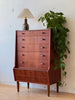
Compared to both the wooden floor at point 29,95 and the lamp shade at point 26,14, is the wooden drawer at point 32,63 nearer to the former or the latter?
the wooden floor at point 29,95

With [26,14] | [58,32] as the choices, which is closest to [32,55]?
[58,32]

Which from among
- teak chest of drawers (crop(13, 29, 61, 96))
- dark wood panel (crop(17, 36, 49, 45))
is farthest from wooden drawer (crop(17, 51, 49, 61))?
dark wood panel (crop(17, 36, 49, 45))

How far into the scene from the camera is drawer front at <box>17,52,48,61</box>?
4.15 m

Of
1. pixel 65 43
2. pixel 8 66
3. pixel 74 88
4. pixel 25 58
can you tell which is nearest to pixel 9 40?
pixel 8 66

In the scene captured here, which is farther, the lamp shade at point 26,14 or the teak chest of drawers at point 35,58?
the lamp shade at point 26,14

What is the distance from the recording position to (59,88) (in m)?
4.51

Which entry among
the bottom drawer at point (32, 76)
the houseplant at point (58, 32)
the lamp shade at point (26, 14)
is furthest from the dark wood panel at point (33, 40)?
the bottom drawer at point (32, 76)

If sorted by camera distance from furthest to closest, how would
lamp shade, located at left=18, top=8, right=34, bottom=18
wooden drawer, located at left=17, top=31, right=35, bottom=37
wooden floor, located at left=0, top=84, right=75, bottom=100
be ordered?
1. lamp shade, located at left=18, top=8, right=34, bottom=18
2. wooden drawer, located at left=17, top=31, right=35, bottom=37
3. wooden floor, located at left=0, top=84, right=75, bottom=100

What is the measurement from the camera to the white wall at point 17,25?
433 centimetres

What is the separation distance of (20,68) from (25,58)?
0.23 metres

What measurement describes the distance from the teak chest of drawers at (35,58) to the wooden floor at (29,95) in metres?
0.25

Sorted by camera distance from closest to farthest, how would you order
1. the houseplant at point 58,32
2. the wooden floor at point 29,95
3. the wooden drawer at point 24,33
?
the wooden floor at point 29,95, the houseplant at point 58,32, the wooden drawer at point 24,33

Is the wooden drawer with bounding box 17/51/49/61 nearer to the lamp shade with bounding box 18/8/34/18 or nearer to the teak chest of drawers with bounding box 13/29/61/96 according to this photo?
the teak chest of drawers with bounding box 13/29/61/96

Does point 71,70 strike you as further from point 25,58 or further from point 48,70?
point 25,58
